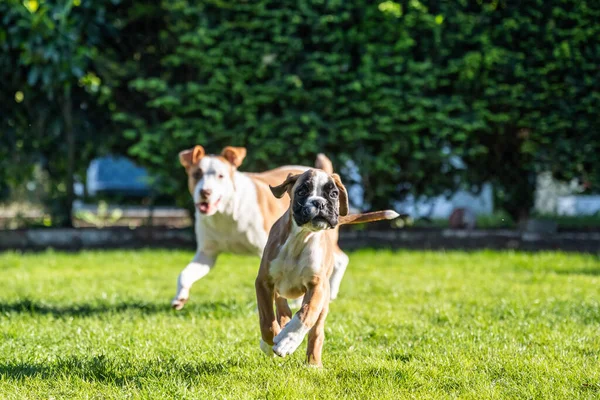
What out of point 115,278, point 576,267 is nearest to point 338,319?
point 115,278

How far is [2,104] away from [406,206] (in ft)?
19.6

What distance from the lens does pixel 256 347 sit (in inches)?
174

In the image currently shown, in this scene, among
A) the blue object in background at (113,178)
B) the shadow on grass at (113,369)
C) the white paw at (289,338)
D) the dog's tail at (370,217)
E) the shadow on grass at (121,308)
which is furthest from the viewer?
the blue object in background at (113,178)

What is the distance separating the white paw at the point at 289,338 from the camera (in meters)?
3.43

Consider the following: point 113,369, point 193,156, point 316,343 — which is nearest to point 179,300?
point 193,156

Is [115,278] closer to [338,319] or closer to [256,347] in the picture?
[338,319]

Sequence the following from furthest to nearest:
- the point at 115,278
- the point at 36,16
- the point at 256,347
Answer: the point at 36,16 → the point at 115,278 → the point at 256,347

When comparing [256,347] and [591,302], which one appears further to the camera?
[591,302]

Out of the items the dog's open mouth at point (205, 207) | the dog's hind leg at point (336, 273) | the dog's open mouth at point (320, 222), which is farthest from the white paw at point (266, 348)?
the dog's open mouth at point (205, 207)

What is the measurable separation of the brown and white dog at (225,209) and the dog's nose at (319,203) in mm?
1849

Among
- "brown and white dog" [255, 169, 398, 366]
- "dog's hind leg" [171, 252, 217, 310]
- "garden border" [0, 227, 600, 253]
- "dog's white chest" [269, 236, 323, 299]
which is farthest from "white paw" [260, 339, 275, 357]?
"garden border" [0, 227, 600, 253]

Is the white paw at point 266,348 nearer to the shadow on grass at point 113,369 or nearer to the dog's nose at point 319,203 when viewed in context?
the shadow on grass at point 113,369

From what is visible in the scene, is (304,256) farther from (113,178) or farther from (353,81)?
(113,178)

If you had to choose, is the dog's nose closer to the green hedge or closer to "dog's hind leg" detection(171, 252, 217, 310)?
"dog's hind leg" detection(171, 252, 217, 310)
